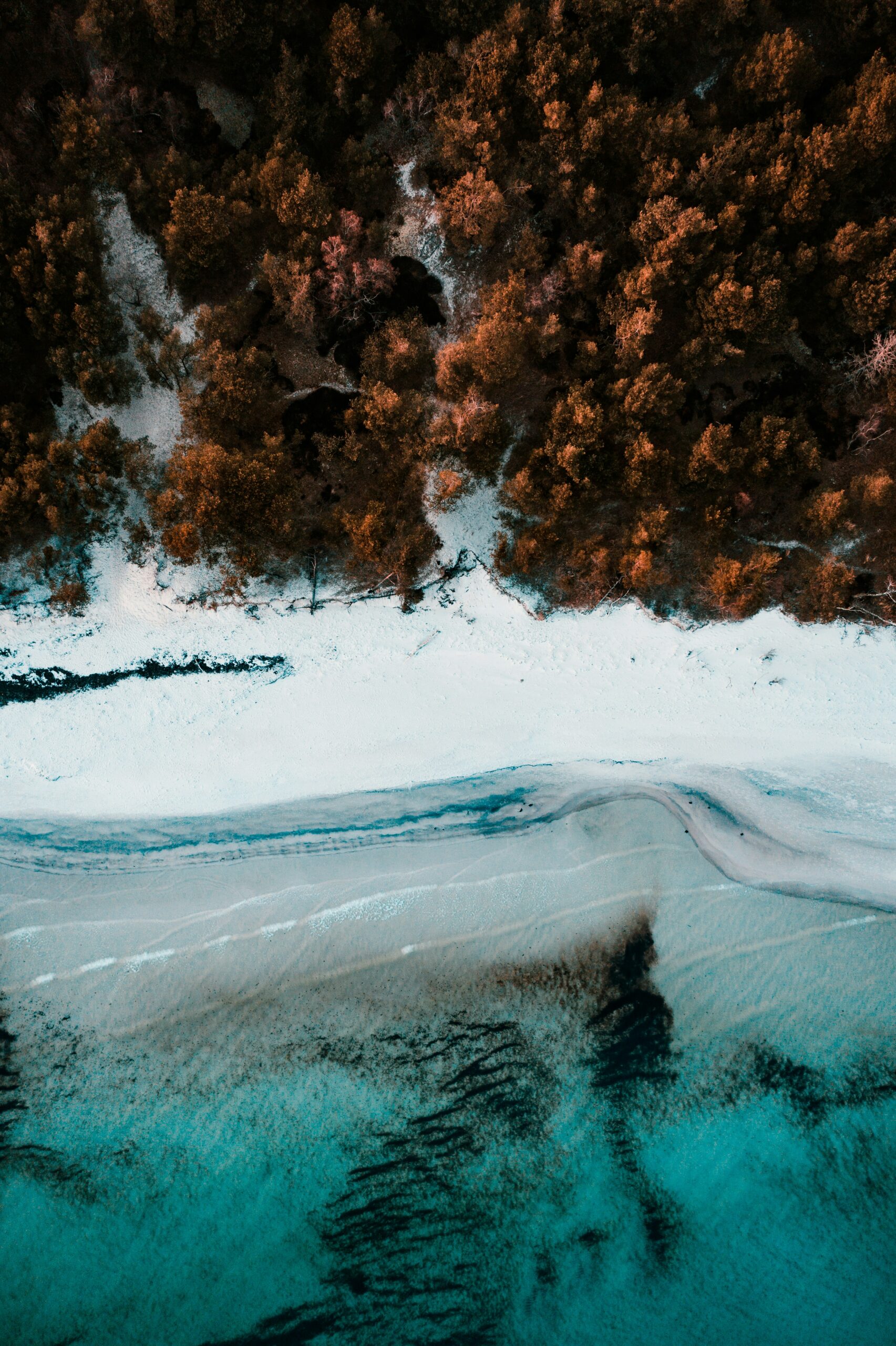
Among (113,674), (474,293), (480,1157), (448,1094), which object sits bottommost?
(480,1157)

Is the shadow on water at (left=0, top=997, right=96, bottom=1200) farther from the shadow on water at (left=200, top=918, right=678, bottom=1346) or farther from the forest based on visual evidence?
the forest

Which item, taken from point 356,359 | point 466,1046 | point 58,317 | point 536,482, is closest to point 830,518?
point 536,482

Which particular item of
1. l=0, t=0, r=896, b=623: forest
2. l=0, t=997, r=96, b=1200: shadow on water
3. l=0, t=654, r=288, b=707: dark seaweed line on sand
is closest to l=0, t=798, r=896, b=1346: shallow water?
l=0, t=997, r=96, b=1200: shadow on water

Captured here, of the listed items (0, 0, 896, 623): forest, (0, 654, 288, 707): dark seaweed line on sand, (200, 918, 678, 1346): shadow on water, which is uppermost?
(0, 0, 896, 623): forest

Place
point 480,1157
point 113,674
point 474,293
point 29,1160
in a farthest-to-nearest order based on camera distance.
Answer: point 113,674
point 474,293
point 480,1157
point 29,1160

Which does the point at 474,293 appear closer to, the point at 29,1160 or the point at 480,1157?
the point at 480,1157

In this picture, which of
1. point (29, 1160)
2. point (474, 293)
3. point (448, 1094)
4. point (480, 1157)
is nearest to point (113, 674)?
point (29, 1160)

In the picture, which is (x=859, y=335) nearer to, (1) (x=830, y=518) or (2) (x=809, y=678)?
(1) (x=830, y=518)
